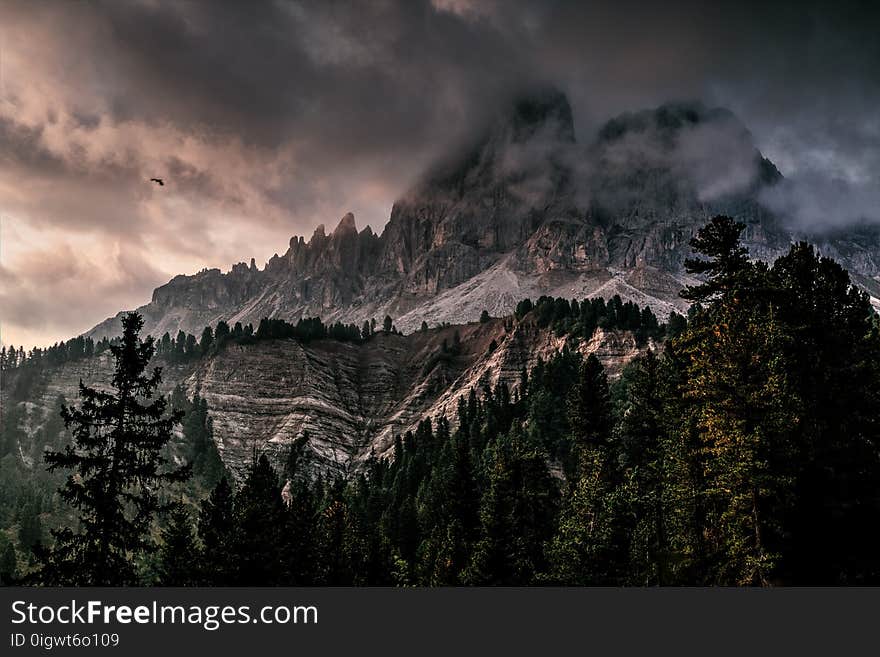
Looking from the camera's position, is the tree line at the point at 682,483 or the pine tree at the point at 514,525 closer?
the tree line at the point at 682,483

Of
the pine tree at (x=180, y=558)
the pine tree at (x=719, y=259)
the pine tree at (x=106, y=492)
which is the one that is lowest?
the pine tree at (x=180, y=558)

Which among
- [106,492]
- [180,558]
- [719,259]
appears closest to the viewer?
[106,492]

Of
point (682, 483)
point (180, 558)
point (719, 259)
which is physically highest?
point (719, 259)

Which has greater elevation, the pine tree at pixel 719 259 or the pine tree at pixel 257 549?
the pine tree at pixel 719 259

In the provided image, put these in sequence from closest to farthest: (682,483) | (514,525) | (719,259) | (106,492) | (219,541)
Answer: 1. (106,492)
2. (682,483)
3. (719,259)
4. (219,541)
5. (514,525)

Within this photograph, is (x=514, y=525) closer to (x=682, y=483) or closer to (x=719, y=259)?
(x=682, y=483)

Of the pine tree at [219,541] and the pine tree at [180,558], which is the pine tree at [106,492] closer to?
the pine tree at [219,541]

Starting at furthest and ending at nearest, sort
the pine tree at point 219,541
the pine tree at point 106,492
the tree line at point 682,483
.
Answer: the pine tree at point 219,541 → the tree line at point 682,483 → the pine tree at point 106,492

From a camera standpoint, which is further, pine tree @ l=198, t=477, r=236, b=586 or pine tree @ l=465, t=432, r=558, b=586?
pine tree @ l=465, t=432, r=558, b=586

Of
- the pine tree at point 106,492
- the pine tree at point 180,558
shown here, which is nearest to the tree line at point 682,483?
the pine tree at point 106,492

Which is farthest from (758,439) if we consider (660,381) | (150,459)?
(150,459)

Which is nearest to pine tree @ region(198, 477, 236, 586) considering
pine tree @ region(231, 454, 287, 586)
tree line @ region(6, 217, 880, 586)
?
tree line @ region(6, 217, 880, 586)

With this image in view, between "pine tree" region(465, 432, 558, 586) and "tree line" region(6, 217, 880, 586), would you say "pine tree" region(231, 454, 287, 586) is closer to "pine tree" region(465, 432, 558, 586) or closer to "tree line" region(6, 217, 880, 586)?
"tree line" region(6, 217, 880, 586)

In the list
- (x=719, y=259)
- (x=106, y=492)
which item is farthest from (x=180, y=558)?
(x=719, y=259)
